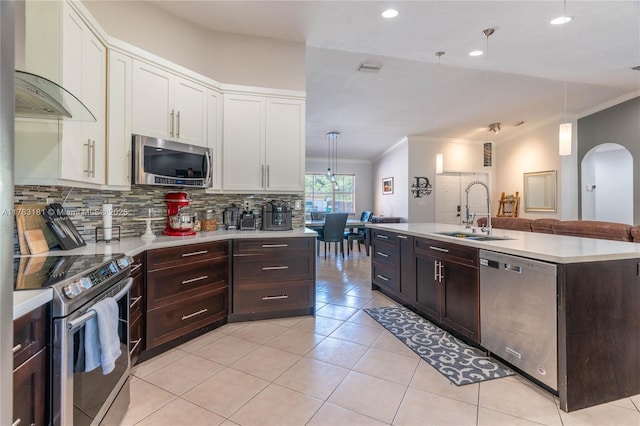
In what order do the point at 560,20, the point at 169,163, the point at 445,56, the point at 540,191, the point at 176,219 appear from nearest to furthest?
the point at 169,163 < the point at 176,219 < the point at 560,20 < the point at 445,56 < the point at 540,191

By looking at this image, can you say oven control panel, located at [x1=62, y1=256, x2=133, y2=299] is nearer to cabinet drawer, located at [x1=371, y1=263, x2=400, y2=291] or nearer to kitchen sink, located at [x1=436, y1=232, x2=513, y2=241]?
kitchen sink, located at [x1=436, y1=232, x2=513, y2=241]

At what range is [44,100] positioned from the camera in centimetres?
164

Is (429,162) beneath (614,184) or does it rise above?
above

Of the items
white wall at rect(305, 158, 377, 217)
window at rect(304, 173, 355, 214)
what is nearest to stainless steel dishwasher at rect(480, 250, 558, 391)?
window at rect(304, 173, 355, 214)

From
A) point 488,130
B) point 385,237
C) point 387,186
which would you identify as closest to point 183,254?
point 385,237

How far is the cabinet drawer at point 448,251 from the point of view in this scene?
2350 millimetres

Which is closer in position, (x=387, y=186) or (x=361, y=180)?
(x=387, y=186)

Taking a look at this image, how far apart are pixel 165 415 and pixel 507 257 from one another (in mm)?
2237

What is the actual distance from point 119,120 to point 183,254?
113cm

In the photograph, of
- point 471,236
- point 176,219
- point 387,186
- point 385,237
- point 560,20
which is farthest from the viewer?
point 387,186

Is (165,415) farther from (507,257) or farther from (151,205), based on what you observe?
(507,257)

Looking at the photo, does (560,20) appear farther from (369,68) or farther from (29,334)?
(29,334)

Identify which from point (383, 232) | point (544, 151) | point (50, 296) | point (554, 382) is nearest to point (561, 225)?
point (383, 232)

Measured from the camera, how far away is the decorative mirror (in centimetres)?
684
